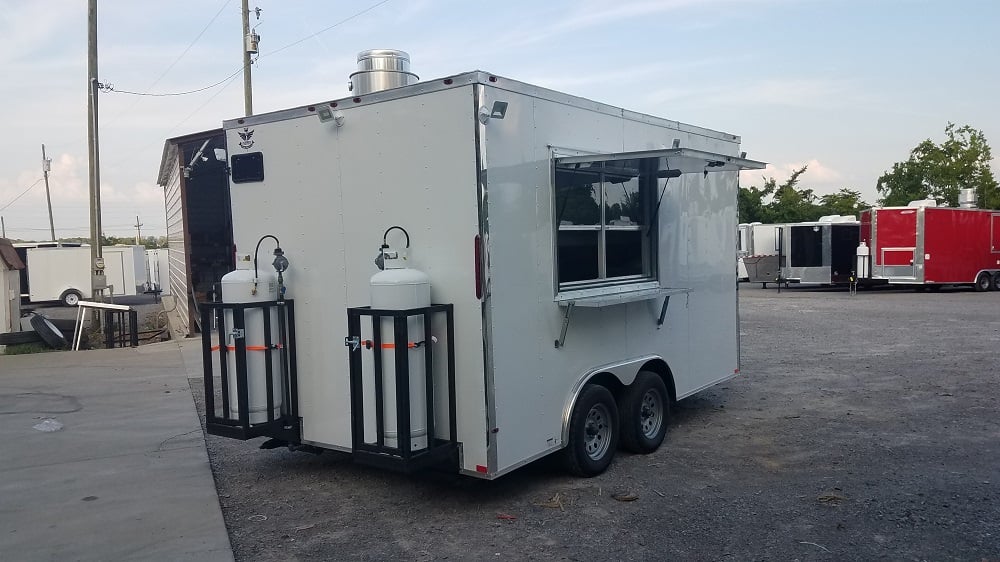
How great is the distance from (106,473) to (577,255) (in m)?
4.19

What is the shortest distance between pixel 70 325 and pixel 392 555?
17.4 metres

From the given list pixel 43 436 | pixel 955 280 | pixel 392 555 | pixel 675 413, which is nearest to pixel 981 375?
pixel 675 413

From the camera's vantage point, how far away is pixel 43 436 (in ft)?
24.9

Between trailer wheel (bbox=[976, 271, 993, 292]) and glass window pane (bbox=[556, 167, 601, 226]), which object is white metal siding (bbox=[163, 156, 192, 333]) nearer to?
glass window pane (bbox=[556, 167, 601, 226])

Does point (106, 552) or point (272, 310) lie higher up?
point (272, 310)

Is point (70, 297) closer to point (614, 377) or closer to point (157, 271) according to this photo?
point (157, 271)

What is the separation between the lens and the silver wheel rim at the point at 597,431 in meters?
5.73

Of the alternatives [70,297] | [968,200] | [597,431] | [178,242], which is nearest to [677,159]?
[597,431]

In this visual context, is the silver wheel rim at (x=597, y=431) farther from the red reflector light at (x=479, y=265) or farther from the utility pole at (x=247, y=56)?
the utility pole at (x=247, y=56)

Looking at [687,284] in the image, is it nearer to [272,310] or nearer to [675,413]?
[675,413]

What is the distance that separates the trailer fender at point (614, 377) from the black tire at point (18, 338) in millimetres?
13669

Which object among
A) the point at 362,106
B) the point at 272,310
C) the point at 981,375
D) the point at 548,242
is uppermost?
the point at 362,106

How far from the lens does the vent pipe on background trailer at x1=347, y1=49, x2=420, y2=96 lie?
5625mm

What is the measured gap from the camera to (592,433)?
577cm
